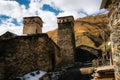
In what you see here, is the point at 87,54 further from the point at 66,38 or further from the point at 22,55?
the point at 22,55

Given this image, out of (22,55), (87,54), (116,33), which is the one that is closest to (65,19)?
(87,54)

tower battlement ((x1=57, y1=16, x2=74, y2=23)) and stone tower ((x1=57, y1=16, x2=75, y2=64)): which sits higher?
tower battlement ((x1=57, y1=16, x2=74, y2=23))

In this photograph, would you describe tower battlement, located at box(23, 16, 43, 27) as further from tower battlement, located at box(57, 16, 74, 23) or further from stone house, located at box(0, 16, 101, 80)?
stone house, located at box(0, 16, 101, 80)

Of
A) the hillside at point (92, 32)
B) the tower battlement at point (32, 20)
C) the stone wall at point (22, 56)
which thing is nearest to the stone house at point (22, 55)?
the stone wall at point (22, 56)

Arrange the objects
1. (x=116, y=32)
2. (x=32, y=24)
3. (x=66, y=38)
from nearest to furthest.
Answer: (x=116, y=32), (x=32, y=24), (x=66, y=38)

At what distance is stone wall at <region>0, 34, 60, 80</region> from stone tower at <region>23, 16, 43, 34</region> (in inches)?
331

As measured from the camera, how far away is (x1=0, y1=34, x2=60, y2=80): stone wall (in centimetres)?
1374

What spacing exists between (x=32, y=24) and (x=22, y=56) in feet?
36.2

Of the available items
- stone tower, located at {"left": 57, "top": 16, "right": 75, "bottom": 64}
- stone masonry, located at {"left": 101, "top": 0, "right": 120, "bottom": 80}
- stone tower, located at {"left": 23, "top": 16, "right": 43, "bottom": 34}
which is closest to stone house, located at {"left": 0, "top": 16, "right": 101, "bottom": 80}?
stone tower, located at {"left": 23, "top": 16, "right": 43, "bottom": 34}

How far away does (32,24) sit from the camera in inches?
994

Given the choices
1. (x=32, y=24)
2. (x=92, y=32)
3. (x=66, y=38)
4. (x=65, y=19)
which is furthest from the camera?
(x=92, y=32)

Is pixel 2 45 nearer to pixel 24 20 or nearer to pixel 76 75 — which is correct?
pixel 76 75

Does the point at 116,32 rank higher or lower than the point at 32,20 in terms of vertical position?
lower

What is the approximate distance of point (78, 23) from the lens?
61.1 m
